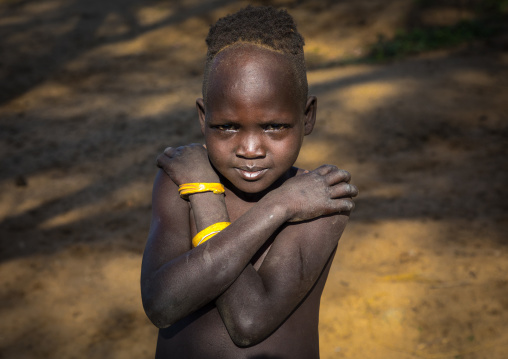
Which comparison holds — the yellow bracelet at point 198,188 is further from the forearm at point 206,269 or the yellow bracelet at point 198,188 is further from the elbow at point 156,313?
the elbow at point 156,313

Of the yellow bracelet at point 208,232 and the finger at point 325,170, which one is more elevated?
the finger at point 325,170

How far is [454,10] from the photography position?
9.45 metres

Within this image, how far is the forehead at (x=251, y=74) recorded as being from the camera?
170 cm

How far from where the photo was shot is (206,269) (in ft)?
5.38

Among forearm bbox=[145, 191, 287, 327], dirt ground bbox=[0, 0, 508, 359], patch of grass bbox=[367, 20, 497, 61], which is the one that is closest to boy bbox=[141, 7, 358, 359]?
forearm bbox=[145, 191, 287, 327]

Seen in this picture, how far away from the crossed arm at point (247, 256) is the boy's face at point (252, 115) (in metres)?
0.11

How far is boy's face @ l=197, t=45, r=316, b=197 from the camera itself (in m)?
1.71

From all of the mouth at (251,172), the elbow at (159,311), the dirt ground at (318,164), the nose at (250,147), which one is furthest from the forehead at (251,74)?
the dirt ground at (318,164)

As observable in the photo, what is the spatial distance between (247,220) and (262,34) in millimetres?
628

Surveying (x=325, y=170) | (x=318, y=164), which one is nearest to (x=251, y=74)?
(x=325, y=170)

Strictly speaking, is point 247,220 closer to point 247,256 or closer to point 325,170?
point 247,256

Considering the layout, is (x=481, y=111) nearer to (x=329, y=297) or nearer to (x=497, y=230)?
(x=497, y=230)

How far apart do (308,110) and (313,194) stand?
35cm

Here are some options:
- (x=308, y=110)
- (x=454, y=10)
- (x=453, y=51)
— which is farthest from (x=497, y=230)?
(x=454, y=10)
